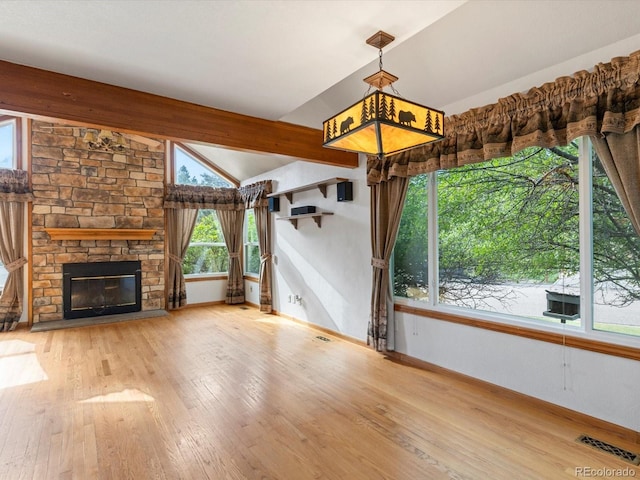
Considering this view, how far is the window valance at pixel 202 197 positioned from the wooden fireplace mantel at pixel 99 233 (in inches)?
28.0

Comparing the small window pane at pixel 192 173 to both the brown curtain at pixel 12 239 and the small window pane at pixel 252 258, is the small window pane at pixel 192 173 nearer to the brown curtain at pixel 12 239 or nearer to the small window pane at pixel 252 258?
the small window pane at pixel 252 258

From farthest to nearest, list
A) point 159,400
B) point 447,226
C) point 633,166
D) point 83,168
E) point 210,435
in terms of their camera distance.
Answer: point 83,168 → point 447,226 → point 159,400 → point 210,435 → point 633,166

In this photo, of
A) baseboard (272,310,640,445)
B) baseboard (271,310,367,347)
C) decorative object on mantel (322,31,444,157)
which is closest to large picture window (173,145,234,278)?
baseboard (271,310,367,347)

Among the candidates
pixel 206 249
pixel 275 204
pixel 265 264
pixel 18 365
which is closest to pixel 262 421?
pixel 18 365

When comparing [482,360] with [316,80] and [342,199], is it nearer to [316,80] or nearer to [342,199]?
[342,199]

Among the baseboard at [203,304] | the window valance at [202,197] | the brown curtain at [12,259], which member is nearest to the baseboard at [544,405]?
the baseboard at [203,304]

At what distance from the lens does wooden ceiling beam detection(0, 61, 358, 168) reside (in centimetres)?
247

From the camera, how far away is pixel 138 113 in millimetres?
2898

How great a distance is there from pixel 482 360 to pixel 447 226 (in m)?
1.36

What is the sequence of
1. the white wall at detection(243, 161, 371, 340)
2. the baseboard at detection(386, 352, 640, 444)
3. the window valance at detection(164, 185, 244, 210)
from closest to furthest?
the baseboard at detection(386, 352, 640, 444) → the white wall at detection(243, 161, 371, 340) → the window valance at detection(164, 185, 244, 210)

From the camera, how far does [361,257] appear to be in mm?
4488

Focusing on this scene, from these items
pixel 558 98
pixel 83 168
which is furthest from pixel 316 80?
pixel 83 168

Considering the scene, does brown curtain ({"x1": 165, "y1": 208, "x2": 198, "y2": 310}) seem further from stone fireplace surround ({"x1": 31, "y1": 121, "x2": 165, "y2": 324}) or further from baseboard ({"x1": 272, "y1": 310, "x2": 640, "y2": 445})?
baseboard ({"x1": 272, "y1": 310, "x2": 640, "y2": 445})

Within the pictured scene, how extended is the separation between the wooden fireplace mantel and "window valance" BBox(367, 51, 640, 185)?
16.8ft
